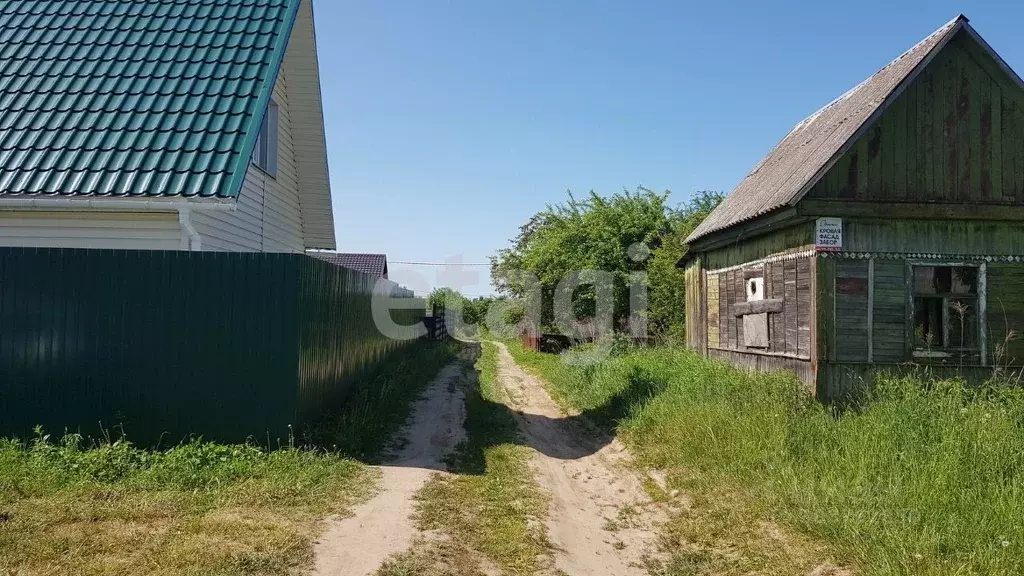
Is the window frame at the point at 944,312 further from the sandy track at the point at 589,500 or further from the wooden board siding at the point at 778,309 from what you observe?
the sandy track at the point at 589,500

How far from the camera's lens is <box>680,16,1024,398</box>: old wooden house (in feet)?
29.8

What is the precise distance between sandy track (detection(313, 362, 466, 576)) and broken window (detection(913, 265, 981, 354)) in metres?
6.50

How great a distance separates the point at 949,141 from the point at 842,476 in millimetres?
5973

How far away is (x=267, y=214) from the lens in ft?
34.0

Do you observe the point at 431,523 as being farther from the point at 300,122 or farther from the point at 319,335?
the point at 300,122

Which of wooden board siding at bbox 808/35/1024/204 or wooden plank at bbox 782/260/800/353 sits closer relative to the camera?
wooden board siding at bbox 808/35/1024/204

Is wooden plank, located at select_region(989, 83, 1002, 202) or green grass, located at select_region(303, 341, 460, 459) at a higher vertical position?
wooden plank, located at select_region(989, 83, 1002, 202)

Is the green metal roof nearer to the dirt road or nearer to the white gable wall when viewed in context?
the white gable wall

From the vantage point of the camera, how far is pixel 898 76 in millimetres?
9445

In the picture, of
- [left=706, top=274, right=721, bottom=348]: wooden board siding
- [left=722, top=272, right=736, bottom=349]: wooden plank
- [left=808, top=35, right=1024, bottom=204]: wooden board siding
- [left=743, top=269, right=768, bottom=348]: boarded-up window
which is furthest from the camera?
[left=706, top=274, right=721, bottom=348]: wooden board siding

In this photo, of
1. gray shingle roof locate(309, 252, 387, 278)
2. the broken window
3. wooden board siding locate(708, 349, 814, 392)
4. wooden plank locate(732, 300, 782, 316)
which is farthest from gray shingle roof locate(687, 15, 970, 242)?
gray shingle roof locate(309, 252, 387, 278)

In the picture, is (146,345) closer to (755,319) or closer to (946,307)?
(755,319)

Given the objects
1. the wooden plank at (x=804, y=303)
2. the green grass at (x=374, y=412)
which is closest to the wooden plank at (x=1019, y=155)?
the wooden plank at (x=804, y=303)

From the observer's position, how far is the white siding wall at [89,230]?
7.52 meters
